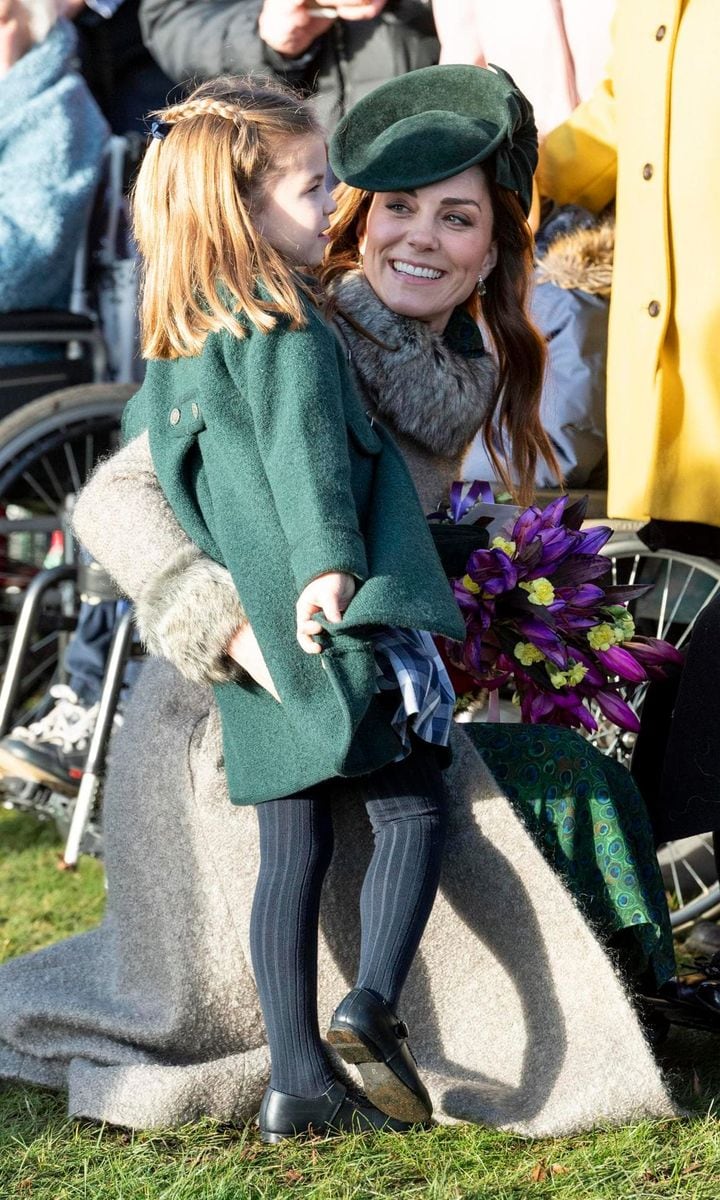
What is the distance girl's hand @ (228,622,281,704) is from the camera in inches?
87.7

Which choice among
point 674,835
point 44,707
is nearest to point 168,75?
point 44,707

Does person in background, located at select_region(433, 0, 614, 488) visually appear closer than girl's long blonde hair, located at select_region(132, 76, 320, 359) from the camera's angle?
No

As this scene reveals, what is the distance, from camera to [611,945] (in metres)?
2.38

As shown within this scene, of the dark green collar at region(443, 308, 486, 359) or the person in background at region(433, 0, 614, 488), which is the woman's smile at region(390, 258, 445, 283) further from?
the person in background at region(433, 0, 614, 488)

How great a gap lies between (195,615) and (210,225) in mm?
551

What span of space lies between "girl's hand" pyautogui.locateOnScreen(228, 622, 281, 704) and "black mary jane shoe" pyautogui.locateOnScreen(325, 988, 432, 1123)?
17.4 inches

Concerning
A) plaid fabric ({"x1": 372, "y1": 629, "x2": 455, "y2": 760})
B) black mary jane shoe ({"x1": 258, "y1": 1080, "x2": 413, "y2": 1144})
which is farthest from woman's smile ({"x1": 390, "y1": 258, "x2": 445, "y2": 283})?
black mary jane shoe ({"x1": 258, "y1": 1080, "x2": 413, "y2": 1144})

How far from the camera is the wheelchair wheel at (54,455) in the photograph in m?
4.12

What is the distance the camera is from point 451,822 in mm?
→ 2375

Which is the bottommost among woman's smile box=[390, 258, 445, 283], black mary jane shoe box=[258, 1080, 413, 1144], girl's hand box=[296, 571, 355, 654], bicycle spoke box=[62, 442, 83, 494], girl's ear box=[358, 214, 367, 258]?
black mary jane shoe box=[258, 1080, 413, 1144]

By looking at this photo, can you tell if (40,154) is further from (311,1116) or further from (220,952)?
(311,1116)

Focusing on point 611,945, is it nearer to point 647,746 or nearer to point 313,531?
point 647,746

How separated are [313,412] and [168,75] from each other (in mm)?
2820

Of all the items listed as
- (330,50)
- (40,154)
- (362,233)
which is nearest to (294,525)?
(362,233)
